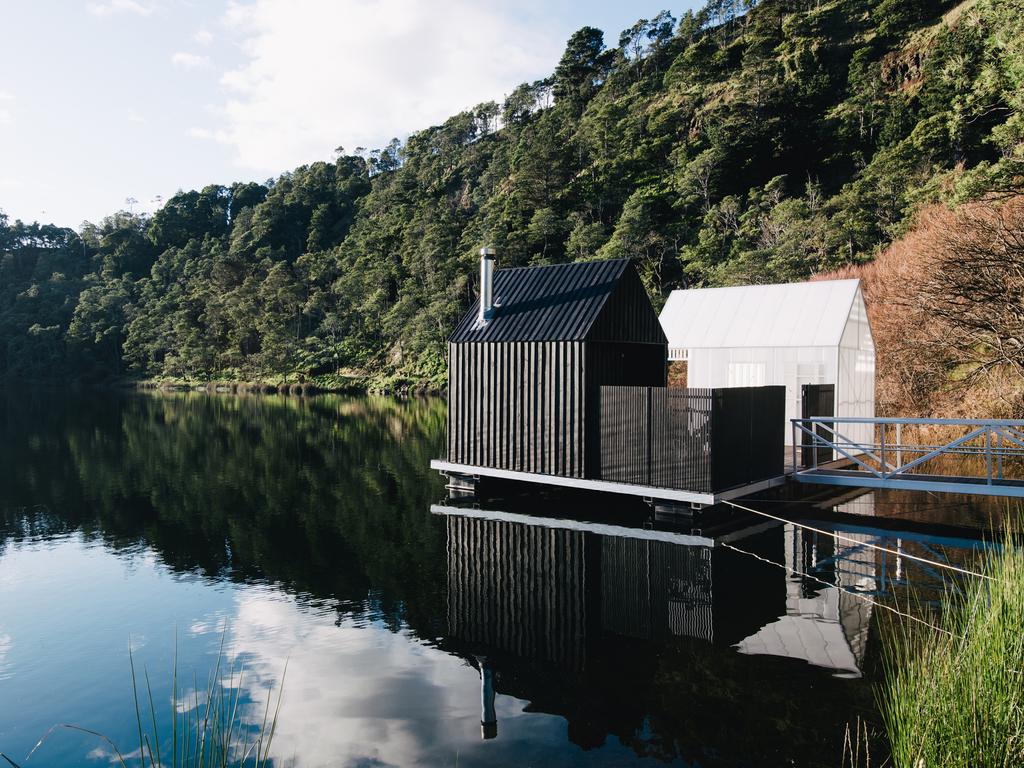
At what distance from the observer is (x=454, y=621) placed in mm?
7898

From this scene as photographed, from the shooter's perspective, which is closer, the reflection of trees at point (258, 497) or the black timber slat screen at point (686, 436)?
the reflection of trees at point (258, 497)

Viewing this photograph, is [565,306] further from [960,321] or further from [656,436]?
[960,321]

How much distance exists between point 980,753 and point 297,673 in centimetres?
552

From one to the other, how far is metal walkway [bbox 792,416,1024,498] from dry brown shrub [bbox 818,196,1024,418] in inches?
42.8

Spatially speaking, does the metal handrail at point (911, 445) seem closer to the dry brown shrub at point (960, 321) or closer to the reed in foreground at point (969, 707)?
the dry brown shrub at point (960, 321)

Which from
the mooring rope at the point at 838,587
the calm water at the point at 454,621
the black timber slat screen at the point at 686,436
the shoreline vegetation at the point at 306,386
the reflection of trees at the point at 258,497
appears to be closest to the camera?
the calm water at the point at 454,621

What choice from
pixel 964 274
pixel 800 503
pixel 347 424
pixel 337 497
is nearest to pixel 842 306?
pixel 964 274

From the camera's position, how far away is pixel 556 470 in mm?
13438

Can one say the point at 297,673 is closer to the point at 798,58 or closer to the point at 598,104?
the point at 798,58

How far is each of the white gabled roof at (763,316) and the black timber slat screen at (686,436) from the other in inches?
207

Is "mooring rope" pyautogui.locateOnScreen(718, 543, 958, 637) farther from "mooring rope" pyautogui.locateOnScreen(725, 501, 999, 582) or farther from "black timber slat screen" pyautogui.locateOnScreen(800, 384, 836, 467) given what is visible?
"black timber slat screen" pyautogui.locateOnScreen(800, 384, 836, 467)

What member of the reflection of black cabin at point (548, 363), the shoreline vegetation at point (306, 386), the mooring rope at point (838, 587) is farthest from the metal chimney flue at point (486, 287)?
the shoreline vegetation at point (306, 386)

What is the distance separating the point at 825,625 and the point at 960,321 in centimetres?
1382

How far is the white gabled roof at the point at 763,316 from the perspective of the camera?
17688mm
